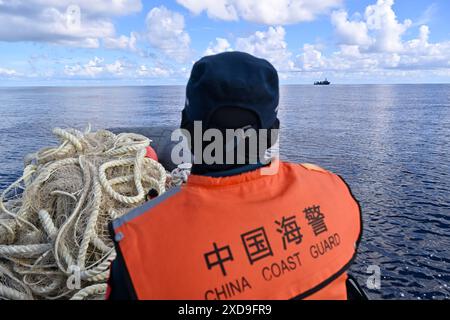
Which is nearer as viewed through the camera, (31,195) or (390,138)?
(31,195)

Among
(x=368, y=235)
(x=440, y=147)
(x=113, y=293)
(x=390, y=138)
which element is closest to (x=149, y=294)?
(x=113, y=293)

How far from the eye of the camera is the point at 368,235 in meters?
10.8

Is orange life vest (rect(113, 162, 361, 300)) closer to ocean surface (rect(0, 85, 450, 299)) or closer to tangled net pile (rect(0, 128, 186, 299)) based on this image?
tangled net pile (rect(0, 128, 186, 299))

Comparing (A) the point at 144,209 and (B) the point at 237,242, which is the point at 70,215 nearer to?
(A) the point at 144,209

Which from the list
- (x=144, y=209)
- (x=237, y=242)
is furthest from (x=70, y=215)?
(x=237, y=242)

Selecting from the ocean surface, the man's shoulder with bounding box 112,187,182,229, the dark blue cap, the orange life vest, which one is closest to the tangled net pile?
the man's shoulder with bounding box 112,187,182,229

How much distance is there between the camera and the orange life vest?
196 centimetres

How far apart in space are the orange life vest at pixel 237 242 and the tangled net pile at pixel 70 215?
3164mm

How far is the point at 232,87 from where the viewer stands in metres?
2.04

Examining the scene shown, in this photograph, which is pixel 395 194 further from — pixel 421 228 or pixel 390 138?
pixel 390 138

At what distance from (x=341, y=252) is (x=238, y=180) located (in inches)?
33.4

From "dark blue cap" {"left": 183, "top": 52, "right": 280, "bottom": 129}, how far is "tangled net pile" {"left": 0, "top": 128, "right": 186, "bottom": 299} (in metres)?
3.54

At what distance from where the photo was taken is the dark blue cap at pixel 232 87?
6.74ft

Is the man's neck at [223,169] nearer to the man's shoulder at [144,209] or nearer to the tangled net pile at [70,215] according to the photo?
the man's shoulder at [144,209]
